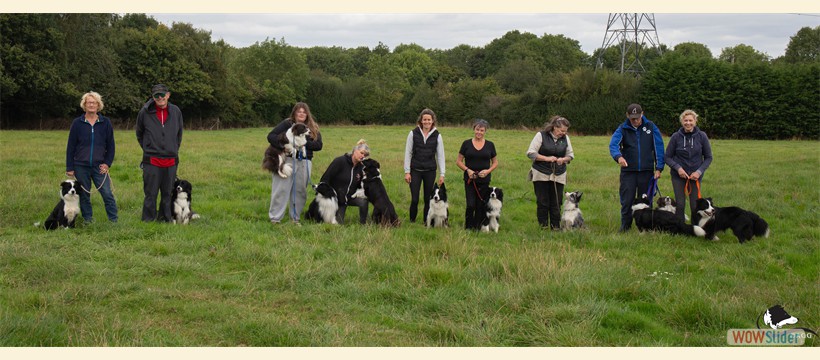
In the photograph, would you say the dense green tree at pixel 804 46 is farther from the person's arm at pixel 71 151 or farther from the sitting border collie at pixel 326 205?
the person's arm at pixel 71 151

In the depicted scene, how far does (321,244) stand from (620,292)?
3.75 meters

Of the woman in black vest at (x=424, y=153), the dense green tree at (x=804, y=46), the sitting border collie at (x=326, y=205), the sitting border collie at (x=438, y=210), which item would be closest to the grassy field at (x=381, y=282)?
the sitting border collie at (x=438, y=210)

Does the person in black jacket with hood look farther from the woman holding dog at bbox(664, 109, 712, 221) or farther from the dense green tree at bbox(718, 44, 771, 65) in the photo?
the dense green tree at bbox(718, 44, 771, 65)

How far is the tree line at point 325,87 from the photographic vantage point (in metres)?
35.1

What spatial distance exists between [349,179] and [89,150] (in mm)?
3706

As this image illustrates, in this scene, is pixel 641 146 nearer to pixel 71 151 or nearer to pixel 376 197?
pixel 376 197

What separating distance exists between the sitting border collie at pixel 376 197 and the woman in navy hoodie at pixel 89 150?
12.0 ft

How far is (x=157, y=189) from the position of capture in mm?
9453

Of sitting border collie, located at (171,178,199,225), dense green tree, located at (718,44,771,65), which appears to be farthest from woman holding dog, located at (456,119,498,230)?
dense green tree, located at (718,44,771,65)

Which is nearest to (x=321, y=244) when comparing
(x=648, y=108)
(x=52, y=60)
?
(x=52, y=60)

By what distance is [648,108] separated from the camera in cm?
4241

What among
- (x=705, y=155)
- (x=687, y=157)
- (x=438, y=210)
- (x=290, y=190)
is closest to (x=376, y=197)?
(x=438, y=210)

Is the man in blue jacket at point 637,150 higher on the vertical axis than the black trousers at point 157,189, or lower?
higher

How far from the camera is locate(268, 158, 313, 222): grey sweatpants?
9.77 m
